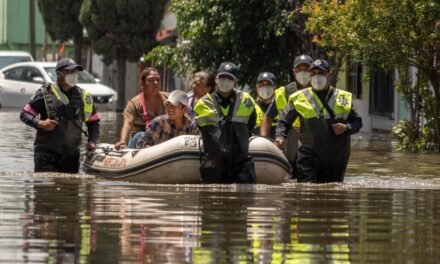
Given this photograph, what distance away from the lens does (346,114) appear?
16766mm

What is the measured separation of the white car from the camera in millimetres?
46531

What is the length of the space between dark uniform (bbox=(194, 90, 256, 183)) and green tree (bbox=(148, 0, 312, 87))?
54.1 feet

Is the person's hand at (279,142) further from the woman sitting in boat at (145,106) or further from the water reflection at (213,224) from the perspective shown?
the woman sitting in boat at (145,106)

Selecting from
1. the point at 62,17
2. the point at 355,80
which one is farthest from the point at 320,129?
the point at 62,17

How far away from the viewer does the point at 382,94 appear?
36.5 m

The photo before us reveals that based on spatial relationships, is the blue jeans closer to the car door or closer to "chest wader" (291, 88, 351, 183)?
"chest wader" (291, 88, 351, 183)

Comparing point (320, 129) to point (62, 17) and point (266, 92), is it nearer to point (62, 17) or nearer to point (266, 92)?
point (266, 92)

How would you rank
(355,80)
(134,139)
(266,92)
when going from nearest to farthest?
1. (134,139)
2. (266,92)
3. (355,80)

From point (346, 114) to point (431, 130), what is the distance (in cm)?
1076

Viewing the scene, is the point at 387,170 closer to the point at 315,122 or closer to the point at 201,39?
the point at 315,122

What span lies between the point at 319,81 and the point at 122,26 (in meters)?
40.0

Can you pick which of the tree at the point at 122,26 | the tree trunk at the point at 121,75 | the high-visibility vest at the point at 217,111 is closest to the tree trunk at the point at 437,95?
the high-visibility vest at the point at 217,111

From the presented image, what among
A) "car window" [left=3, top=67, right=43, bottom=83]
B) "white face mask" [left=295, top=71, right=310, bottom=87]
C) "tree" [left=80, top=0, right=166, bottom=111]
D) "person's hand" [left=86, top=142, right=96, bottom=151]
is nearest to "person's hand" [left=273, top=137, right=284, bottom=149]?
"white face mask" [left=295, top=71, right=310, bottom=87]

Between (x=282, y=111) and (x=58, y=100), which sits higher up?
(x=58, y=100)
